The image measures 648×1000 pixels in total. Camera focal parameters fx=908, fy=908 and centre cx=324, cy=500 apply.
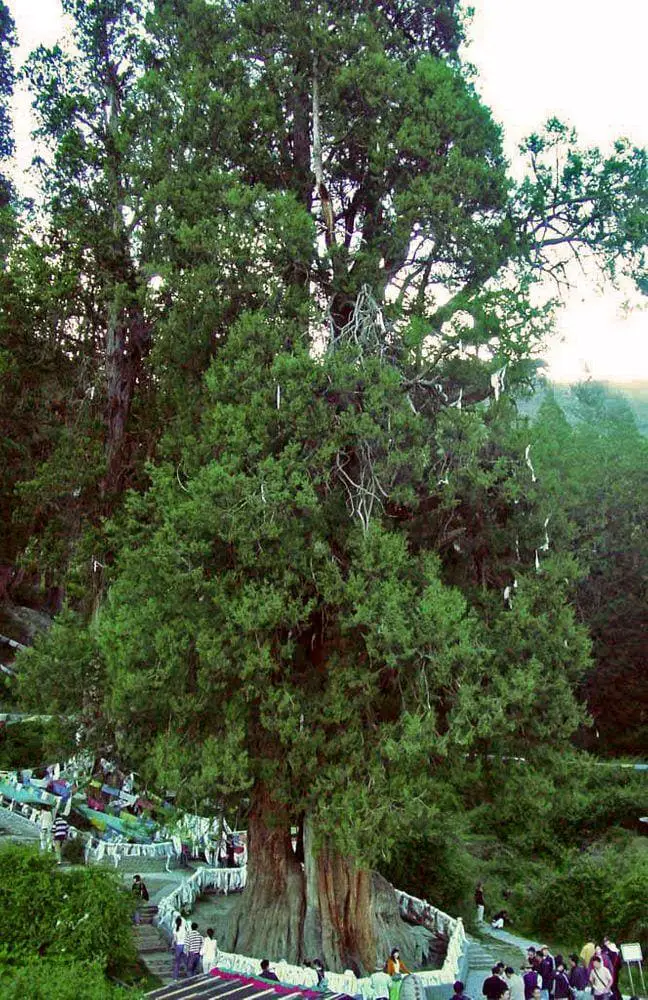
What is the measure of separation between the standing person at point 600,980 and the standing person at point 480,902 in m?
10.4

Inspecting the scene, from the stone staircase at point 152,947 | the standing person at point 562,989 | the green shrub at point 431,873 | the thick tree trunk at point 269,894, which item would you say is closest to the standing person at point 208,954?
the stone staircase at point 152,947

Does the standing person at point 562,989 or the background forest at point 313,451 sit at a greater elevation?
the background forest at point 313,451

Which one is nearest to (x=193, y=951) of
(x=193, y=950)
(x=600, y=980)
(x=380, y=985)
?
(x=193, y=950)

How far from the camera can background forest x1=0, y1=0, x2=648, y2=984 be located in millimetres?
14938

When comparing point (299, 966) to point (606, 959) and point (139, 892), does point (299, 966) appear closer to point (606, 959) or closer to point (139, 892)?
point (139, 892)

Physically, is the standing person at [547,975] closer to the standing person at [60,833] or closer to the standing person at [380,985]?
the standing person at [380,985]

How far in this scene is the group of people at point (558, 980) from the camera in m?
12.5

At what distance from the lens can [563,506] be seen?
17500mm

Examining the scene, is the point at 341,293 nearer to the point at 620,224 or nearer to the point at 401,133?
the point at 401,133

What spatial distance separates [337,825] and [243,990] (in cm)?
333

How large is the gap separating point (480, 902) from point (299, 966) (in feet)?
31.8

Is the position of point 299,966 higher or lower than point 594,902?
higher

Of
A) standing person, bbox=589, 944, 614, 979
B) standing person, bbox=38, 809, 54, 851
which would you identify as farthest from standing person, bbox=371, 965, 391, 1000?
standing person, bbox=38, 809, 54, 851

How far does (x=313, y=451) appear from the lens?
16.1m
